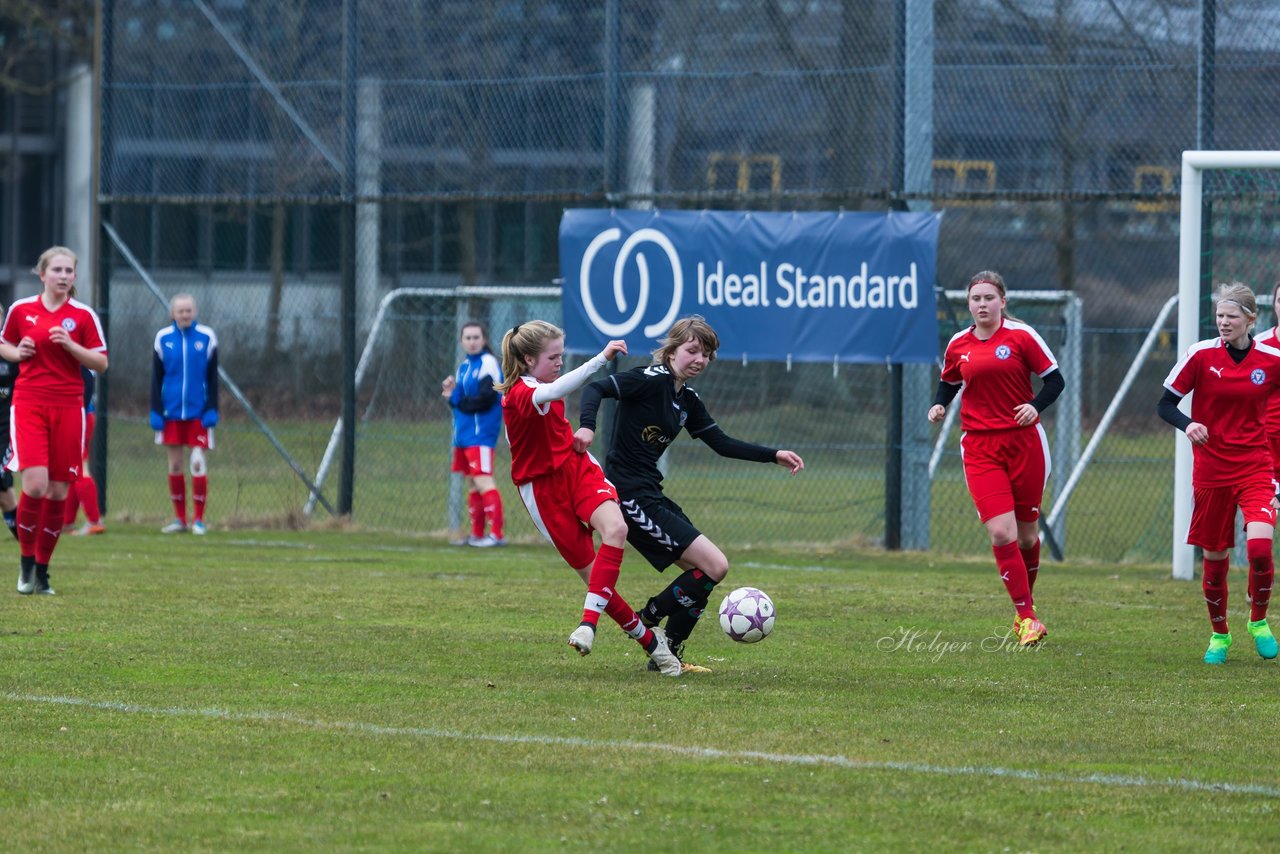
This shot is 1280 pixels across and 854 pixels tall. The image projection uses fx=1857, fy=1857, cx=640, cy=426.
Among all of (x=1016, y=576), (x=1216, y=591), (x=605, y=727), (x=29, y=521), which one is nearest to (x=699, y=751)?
(x=605, y=727)

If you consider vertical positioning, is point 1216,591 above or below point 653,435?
below

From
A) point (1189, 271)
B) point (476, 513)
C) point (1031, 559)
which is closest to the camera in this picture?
point (1031, 559)

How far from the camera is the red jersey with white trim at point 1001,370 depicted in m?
9.84

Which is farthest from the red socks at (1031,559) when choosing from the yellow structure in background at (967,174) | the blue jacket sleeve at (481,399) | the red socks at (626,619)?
the blue jacket sleeve at (481,399)

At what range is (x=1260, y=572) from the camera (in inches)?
358

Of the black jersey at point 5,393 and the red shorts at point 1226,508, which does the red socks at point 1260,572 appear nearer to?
the red shorts at point 1226,508

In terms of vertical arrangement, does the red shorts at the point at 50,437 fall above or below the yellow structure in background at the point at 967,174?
below

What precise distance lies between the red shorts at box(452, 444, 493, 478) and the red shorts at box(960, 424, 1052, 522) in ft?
21.5

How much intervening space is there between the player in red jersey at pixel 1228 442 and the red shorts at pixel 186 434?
9.64m

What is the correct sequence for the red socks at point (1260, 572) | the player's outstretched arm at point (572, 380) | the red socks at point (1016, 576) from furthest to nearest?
the red socks at point (1016, 576), the red socks at point (1260, 572), the player's outstretched arm at point (572, 380)

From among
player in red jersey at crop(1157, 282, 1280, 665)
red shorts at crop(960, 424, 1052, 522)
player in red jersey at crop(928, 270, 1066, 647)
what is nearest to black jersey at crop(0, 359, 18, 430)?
player in red jersey at crop(928, 270, 1066, 647)

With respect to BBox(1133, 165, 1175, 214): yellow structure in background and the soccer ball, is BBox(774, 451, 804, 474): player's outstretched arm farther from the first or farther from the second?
BBox(1133, 165, 1175, 214): yellow structure in background

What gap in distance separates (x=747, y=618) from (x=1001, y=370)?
222 cm

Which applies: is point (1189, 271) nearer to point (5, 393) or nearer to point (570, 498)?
point (570, 498)
